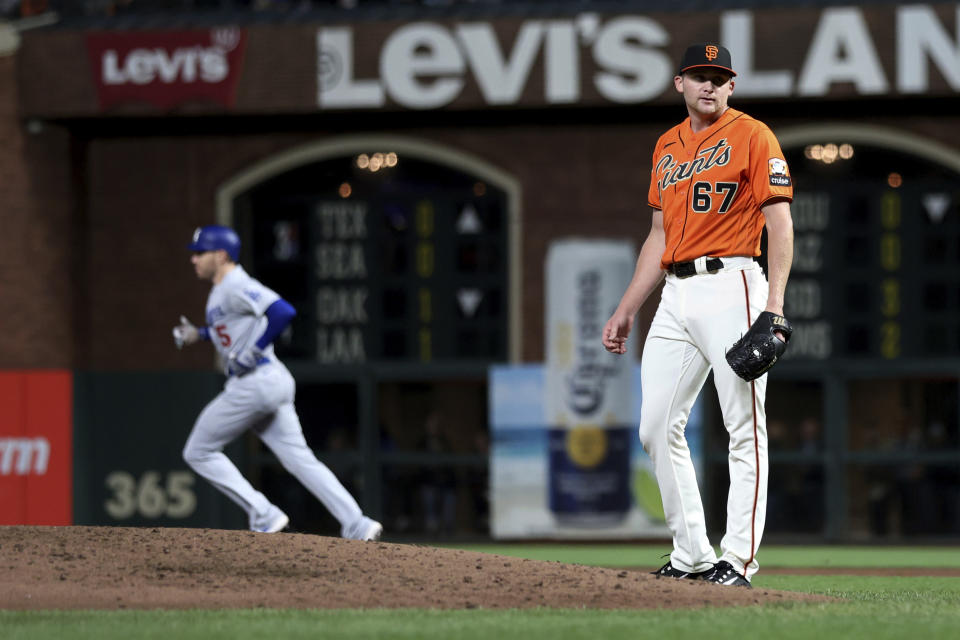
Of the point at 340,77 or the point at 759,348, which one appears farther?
the point at 340,77

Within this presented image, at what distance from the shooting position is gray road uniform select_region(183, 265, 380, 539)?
9.41 metres

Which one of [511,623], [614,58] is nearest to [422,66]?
[614,58]

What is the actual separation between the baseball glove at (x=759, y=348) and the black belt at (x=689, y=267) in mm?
313

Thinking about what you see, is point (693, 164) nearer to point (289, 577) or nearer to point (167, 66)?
point (289, 577)

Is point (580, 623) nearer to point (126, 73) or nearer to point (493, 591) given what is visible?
point (493, 591)

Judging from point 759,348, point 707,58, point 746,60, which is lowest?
point 759,348

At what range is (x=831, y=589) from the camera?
7684 mm

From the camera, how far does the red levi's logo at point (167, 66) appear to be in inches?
603

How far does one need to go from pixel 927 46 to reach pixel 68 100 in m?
8.53

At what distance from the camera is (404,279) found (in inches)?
616

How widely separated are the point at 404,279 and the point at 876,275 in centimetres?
472

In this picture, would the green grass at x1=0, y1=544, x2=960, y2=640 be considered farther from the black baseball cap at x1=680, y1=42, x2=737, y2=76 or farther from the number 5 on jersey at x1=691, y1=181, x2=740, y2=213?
the black baseball cap at x1=680, y1=42, x2=737, y2=76

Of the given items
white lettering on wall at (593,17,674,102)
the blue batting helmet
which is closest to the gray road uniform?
the blue batting helmet

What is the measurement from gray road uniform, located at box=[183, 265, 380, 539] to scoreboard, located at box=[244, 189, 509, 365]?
6.02 m
